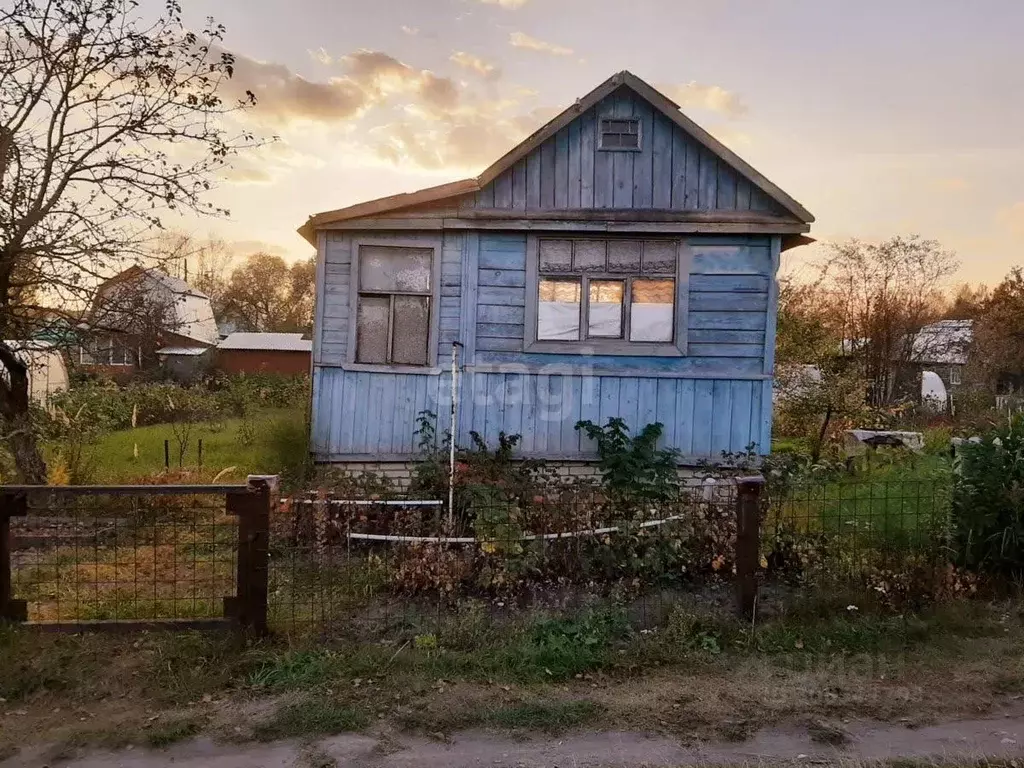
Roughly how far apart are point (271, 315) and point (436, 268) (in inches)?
1980

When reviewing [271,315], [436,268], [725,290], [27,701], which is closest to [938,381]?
[725,290]

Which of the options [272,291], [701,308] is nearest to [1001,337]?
[701,308]

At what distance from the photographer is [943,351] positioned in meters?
23.9

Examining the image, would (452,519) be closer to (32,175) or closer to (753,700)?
(753,700)

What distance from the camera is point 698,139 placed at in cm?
860

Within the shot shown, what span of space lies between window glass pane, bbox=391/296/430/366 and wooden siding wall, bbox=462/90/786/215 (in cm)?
142

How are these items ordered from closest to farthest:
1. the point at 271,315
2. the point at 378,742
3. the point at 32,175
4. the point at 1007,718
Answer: the point at 378,742, the point at 1007,718, the point at 32,175, the point at 271,315

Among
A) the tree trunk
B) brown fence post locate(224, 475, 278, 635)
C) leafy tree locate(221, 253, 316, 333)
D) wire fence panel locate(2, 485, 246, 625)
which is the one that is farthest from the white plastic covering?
leafy tree locate(221, 253, 316, 333)

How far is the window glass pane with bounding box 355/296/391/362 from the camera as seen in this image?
8914 millimetres

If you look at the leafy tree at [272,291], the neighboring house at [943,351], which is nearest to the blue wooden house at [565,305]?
the neighboring house at [943,351]

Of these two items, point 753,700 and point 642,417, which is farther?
point 642,417

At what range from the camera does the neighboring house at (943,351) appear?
23141mm

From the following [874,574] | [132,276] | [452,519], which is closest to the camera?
[874,574]

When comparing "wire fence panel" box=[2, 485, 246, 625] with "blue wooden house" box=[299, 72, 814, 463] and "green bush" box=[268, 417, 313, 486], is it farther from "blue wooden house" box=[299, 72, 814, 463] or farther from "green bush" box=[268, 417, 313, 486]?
"blue wooden house" box=[299, 72, 814, 463]
